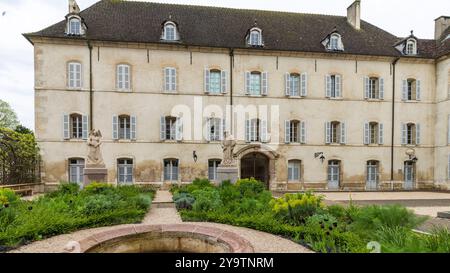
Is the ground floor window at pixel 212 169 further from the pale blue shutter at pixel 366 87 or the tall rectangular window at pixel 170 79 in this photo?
the pale blue shutter at pixel 366 87

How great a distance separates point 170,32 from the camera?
1728 centimetres

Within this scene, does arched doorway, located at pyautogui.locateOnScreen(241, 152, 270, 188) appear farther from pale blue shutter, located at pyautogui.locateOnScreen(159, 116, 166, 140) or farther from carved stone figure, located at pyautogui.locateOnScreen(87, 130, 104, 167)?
carved stone figure, located at pyautogui.locateOnScreen(87, 130, 104, 167)

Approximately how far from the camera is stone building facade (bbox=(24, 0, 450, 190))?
16344 mm

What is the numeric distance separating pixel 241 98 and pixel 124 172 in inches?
332

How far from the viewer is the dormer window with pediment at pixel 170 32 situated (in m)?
17.2

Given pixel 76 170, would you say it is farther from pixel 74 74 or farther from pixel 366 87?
pixel 366 87

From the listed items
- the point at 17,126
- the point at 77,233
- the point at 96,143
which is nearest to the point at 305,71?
the point at 96,143

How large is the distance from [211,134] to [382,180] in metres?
11.8

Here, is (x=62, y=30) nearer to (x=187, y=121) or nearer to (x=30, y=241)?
(x=187, y=121)

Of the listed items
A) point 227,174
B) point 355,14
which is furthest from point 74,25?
point 355,14

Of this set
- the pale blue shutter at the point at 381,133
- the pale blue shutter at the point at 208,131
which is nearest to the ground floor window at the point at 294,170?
the pale blue shutter at the point at 208,131

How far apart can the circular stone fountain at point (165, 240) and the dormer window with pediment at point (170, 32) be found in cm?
1393

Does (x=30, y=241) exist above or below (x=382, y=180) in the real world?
above
